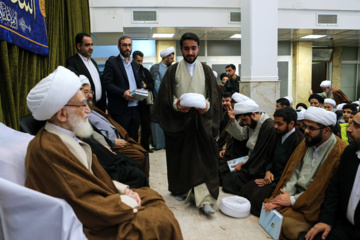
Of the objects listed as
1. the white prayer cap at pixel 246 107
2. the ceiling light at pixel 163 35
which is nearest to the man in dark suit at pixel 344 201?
the white prayer cap at pixel 246 107

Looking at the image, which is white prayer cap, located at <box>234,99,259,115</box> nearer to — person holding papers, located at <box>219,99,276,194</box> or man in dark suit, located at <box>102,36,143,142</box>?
person holding papers, located at <box>219,99,276,194</box>

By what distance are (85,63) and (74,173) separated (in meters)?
2.25

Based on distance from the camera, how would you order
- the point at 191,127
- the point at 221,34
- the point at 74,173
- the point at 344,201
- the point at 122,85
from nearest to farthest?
the point at 74,173
the point at 344,201
the point at 191,127
the point at 122,85
the point at 221,34

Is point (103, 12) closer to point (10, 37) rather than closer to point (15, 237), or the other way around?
Result: point (10, 37)

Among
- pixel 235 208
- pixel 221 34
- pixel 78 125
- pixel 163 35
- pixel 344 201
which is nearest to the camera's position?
pixel 78 125

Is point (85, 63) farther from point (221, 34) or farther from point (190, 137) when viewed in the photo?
point (221, 34)

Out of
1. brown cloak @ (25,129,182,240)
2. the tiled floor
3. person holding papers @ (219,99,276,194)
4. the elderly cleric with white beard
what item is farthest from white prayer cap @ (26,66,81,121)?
person holding papers @ (219,99,276,194)

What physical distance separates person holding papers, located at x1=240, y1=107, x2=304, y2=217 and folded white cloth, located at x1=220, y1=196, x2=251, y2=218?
114mm

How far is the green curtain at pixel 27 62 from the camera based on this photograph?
2.11 metres

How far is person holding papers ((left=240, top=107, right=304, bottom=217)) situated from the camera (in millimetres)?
2725

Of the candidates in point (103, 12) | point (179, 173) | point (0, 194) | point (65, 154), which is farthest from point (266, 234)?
point (103, 12)

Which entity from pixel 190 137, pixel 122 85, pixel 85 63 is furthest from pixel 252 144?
pixel 85 63

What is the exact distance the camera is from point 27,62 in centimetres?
250

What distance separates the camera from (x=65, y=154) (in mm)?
1330
